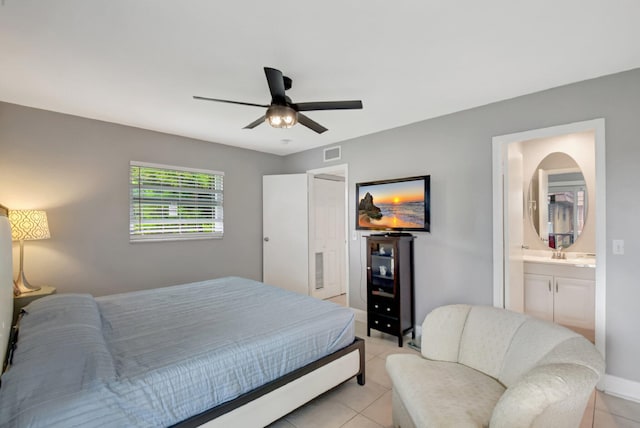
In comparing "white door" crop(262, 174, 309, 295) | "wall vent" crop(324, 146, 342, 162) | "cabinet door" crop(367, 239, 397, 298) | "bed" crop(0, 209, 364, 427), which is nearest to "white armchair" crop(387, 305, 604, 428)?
"bed" crop(0, 209, 364, 427)

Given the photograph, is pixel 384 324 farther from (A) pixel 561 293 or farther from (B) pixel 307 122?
(B) pixel 307 122

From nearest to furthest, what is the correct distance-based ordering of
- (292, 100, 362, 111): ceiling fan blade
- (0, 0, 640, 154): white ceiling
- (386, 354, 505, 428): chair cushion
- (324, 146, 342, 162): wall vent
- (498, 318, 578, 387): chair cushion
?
(386, 354, 505, 428): chair cushion, (498, 318, 578, 387): chair cushion, (0, 0, 640, 154): white ceiling, (292, 100, 362, 111): ceiling fan blade, (324, 146, 342, 162): wall vent

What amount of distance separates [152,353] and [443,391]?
161 centimetres

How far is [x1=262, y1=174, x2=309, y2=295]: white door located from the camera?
463 centimetres

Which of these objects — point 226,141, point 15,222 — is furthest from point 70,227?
point 226,141

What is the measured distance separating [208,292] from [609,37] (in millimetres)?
3673

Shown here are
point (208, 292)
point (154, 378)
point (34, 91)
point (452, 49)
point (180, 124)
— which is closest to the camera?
point (154, 378)

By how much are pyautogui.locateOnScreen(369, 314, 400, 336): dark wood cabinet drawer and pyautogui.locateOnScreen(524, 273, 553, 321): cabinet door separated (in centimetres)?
169

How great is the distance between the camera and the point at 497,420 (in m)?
1.25

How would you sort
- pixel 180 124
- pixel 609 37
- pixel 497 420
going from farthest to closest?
1. pixel 180 124
2. pixel 609 37
3. pixel 497 420

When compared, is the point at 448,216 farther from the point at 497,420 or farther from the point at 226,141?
the point at 226,141

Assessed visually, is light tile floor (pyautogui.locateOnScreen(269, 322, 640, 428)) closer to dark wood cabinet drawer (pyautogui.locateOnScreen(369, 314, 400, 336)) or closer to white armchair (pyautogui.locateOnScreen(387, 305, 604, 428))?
white armchair (pyautogui.locateOnScreen(387, 305, 604, 428))

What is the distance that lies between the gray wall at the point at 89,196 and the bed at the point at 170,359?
100 cm

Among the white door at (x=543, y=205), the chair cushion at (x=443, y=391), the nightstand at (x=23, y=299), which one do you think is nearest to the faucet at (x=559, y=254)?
the white door at (x=543, y=205)
